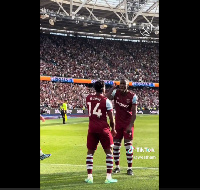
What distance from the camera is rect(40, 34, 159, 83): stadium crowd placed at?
152ft

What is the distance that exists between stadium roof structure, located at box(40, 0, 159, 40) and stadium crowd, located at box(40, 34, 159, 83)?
5.76ft

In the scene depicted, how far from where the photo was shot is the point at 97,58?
51.5 meters

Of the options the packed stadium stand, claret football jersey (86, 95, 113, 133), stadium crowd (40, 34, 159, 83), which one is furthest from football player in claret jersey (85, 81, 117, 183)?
stadium crowd (40, 34, 159, 83)

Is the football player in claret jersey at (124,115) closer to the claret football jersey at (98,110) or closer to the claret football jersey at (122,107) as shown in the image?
the claret football jersey at (122,107)

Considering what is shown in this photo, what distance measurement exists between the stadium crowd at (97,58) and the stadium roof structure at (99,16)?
5.76 feet

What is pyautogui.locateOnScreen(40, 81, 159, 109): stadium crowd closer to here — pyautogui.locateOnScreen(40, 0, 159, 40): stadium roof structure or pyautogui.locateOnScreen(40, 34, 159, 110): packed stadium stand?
pyautogui.locateOnScreen(40, 34, 159, 110): packed stadium stand

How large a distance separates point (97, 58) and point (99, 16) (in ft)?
24.1

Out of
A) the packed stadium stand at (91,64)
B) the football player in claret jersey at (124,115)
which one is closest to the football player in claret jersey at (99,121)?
the football player in claret jersey at (124,115)

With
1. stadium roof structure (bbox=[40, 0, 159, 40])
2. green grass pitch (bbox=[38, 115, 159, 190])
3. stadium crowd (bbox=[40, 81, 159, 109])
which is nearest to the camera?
green grass pitch (bbox=[38, 115, 159, 190])

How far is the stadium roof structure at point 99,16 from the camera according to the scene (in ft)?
123

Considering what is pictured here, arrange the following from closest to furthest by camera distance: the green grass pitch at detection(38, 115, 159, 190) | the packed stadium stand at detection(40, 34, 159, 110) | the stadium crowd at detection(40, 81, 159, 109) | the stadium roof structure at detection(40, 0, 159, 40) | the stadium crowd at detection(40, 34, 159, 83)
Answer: the green grass pitch at detection(38, 115, 159, 190), the stadium roof structure at detection(40, 0, 159, 40), the stadium crowd at detection(40, 81, 159, 109), the packed stadium stand at detection(40, 34, 159, 110), the stadium crowd at detection(40, 34, 159, 83)

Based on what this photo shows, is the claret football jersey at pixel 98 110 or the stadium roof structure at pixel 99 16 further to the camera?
the stadium roof structure at pixel 99 16
